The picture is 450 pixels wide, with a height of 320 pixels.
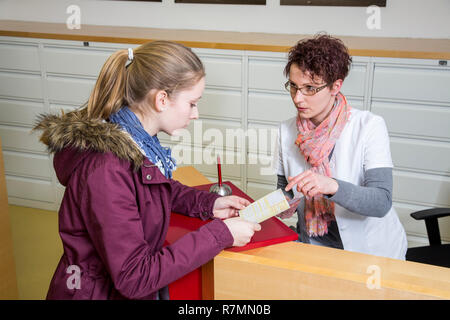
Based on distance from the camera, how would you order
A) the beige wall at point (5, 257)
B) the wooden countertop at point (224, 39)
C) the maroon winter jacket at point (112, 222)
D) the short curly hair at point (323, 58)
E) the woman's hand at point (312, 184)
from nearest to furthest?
1. the maroon winter jacket at point (112, 222)
2. the woman's hand at point (312, 184)
3. the short curly hair at point (323, 58)
4. the beige wall at point (5, 257)
5. the wooden countertop at point (224, 39)

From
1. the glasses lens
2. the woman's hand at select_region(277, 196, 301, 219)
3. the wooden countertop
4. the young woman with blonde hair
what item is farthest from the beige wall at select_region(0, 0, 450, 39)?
the young woman with blonde hair

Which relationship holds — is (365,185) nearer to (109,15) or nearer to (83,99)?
(83,99)

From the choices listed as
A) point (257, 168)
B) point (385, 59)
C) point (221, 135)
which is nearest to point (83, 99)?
point (221, 135)

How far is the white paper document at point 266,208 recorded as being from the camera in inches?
57.3

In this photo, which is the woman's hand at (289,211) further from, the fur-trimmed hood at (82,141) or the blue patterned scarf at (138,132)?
the fur-trimmed hood at (82,141)

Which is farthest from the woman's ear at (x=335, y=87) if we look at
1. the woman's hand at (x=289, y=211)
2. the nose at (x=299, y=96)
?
the woman's hand at (x=289, y=211)

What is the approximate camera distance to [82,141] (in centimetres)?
125

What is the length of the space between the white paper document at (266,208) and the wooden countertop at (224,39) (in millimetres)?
1556

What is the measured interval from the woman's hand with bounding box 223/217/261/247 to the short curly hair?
0.61 m

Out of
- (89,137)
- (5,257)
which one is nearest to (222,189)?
(89,137)

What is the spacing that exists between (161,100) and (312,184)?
0.56 meters

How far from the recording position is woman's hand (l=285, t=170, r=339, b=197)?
158cm

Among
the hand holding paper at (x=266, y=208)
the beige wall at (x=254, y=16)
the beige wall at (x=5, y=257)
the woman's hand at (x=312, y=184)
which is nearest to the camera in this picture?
the hand holding paper at (x=266, y=208)

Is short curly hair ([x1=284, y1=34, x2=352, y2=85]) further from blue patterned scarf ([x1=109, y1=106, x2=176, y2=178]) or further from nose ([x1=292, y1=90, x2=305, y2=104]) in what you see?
blue patterned scarf ([x1=109, y1=106, x2=176, y2=178])
